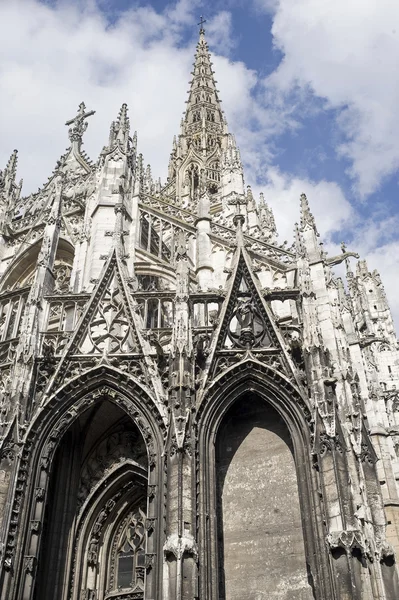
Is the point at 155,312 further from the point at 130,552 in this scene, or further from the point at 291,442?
the point at 130,552

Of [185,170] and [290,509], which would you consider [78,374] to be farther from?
[185,170]

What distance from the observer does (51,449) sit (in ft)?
37.9

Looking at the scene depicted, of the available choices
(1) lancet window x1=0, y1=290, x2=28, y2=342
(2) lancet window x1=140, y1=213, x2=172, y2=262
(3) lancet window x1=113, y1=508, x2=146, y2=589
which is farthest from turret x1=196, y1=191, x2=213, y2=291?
(3) lancet window x1=113, y1=508, x2=146, y2=589

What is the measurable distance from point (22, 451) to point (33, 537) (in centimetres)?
150

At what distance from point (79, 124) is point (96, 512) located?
1711 cm

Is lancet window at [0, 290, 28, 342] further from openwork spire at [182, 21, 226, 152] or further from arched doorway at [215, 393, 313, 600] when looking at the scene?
openwork spire at [182, 21, 226, 152]

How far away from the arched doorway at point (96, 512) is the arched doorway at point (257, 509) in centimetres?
187

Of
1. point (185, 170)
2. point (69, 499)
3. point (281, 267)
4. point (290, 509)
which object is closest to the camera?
point (290, 509)

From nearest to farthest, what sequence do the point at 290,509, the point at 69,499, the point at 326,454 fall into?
the point at 326,454 → the point at 290,509 → the point at 69,499

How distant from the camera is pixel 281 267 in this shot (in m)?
18.3

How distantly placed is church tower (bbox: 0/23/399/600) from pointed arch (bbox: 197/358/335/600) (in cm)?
3

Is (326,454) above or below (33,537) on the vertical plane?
above

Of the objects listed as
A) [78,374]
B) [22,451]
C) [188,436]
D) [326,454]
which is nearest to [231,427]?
[188,436]

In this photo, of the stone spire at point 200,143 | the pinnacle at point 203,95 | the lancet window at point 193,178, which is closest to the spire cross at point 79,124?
the stone spire at point 200,143
